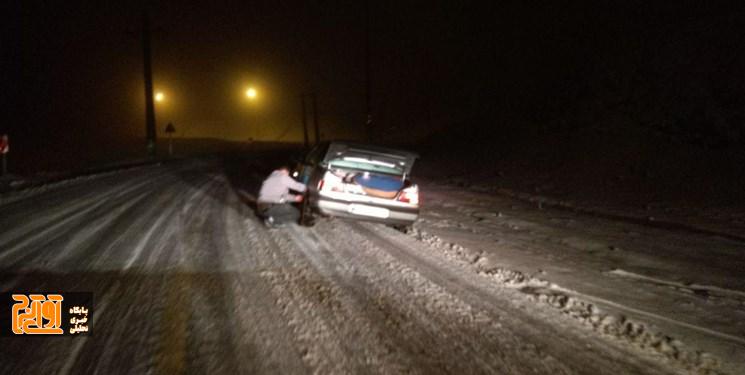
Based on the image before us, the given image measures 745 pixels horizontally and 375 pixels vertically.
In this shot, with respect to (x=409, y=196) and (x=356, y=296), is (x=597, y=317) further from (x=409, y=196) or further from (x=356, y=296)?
(x=409, y=196)

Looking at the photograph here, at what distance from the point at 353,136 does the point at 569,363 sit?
233ft

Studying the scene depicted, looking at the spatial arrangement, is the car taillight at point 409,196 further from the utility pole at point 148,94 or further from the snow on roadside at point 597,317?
the utility pole at point 148,94

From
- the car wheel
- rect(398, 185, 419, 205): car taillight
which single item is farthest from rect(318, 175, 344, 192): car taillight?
rect(398, 185, 419, 205): car taillight

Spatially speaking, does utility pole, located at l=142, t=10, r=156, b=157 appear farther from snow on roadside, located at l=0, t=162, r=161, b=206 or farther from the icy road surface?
the icy road surface

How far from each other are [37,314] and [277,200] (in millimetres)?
4364

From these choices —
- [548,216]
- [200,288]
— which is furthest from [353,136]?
[200,288]

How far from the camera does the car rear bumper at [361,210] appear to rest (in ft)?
26.0

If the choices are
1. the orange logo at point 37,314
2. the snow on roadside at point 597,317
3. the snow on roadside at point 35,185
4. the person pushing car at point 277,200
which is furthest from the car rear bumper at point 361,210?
the snow on roadside at point 35,185

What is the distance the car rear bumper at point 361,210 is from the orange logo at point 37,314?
13.7 ft

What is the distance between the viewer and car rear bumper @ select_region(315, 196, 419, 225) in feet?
26.0

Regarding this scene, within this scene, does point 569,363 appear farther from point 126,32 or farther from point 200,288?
point 126,32

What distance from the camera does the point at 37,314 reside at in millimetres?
4148

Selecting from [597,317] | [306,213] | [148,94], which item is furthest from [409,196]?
[148,94]

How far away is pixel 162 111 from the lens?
7988 centimetres
